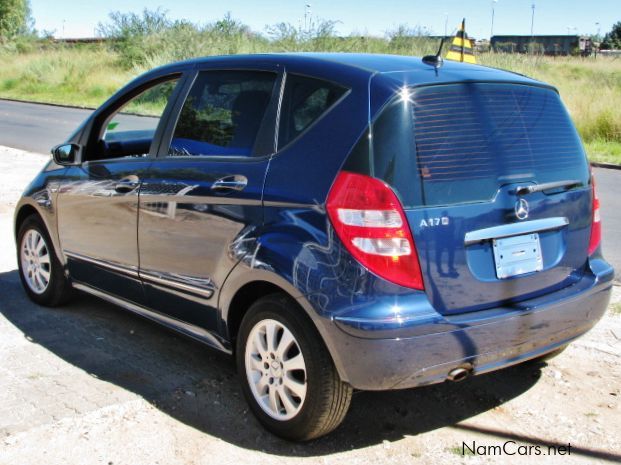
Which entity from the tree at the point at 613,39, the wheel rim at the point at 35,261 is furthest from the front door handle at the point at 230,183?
the tree at the point at 613,39

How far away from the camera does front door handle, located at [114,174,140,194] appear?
4406 millimetres

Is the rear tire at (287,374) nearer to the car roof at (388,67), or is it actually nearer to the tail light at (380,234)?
the tail light at (380,234)

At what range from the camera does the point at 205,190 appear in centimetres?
386

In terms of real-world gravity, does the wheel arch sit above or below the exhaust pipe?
above

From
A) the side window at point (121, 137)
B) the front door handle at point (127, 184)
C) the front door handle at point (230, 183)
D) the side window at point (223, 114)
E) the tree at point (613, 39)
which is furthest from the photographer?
the tree at point (613, 39)

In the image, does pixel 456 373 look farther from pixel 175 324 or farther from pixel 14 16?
pixel 14 16

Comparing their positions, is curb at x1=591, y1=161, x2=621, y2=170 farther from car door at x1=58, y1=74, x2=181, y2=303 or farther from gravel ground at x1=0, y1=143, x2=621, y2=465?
car door at x1=58, y1=74, x2=181, y2=303

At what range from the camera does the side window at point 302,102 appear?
3439mm

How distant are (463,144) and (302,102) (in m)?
0.79

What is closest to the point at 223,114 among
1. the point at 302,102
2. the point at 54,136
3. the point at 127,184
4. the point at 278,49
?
the point at 302,102

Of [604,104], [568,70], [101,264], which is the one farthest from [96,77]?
[101,264]

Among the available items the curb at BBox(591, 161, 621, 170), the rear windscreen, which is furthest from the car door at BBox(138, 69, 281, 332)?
the curb at BBox(591, 161, 621, 170)

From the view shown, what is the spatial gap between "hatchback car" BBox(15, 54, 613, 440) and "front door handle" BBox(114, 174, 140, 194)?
109 millimetres

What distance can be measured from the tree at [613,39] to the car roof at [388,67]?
94598mm
